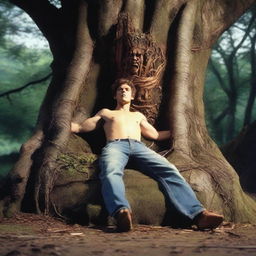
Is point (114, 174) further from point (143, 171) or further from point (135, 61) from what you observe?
point (135, 61)

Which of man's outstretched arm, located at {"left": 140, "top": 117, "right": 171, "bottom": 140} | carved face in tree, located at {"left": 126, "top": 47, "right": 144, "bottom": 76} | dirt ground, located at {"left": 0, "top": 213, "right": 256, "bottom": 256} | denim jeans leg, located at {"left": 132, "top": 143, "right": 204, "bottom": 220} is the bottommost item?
dirt ground, located at {"left": 0, "top": 213, "right": 256, "bottom": 256}

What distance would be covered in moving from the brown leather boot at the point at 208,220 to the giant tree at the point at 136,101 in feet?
1.45

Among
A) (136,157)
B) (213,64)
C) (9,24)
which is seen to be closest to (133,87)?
(136,157)

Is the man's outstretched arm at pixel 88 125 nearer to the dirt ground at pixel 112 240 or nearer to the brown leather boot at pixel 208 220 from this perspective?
the dirt ground at pixel 112 240

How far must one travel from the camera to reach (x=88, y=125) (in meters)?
6.13

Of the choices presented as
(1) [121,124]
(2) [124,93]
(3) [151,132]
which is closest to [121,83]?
(2) [124,93]

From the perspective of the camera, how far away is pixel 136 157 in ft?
18.4

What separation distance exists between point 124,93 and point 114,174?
126 cm

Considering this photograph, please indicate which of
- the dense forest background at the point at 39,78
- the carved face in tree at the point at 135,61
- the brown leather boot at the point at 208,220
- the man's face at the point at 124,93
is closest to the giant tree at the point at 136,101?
the carved face in tree at the point at 135,61

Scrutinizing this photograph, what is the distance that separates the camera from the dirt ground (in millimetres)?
3664

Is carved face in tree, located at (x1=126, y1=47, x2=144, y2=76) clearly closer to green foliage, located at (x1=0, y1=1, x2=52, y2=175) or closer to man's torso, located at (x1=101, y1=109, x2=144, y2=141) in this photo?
man's torso, located at (x1=101, y1=109, x2=144, y2=141)

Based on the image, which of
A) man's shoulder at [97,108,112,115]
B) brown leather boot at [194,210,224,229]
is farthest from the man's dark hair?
brown leather boot at [194,210,224,229]

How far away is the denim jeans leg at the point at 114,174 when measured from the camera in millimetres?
4785

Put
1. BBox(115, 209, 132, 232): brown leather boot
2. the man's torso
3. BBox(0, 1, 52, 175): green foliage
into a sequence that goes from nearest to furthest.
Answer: BBox(115, 209, 132, 232): brown leather boot, the man's torso, BBox(0, 1, 52, 175): green foliage
